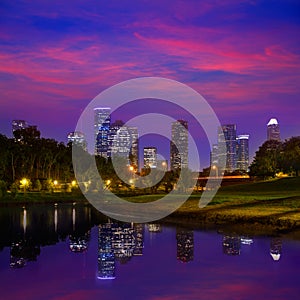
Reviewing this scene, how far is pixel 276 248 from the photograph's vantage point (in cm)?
3394

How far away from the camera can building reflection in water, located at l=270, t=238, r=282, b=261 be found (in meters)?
31.4

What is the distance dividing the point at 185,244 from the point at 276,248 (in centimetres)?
670

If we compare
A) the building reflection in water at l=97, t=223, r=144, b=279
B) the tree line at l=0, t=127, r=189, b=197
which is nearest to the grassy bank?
the tree line at l=0, t=127, r=189, b=197

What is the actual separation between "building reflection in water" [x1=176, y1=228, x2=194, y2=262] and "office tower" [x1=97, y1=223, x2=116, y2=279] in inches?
158

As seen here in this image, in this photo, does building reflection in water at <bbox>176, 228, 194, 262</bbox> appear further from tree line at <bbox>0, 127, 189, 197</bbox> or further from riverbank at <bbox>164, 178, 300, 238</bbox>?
tree line at <bbox>0, 127, 189, 197</bbox>

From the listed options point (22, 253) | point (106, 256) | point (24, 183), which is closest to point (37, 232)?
point (22, 253)

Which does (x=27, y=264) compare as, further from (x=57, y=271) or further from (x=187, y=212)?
(x=187, y=212)

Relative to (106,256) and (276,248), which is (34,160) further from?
(276,248)

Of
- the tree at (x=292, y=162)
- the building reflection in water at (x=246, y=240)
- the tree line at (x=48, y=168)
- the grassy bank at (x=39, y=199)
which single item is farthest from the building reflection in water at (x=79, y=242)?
the tree at (x=292, y=162)

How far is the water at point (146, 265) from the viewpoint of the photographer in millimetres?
23938

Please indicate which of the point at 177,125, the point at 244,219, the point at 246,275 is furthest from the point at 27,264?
the point at 177,125

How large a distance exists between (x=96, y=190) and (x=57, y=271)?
101 meters

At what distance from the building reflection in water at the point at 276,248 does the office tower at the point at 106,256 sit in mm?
8678

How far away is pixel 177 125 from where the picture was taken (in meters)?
196
